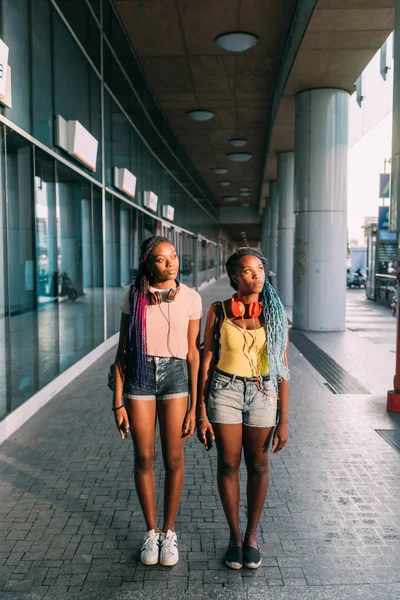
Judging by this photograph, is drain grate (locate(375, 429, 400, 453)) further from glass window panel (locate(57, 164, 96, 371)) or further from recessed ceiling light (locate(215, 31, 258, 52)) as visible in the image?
recessed ceiling light (locate(215, 31, 258, 52))

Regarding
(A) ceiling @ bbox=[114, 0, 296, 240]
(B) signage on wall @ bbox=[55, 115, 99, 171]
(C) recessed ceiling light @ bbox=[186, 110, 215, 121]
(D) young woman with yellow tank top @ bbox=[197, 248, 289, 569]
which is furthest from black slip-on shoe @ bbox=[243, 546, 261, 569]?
(C) recessed ceiling light @ bbox=[186, 110, 215, 121]

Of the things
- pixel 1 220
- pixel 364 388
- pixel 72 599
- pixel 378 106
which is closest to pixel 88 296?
pixel 1 220

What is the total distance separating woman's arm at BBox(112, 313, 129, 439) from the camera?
3.03 meters

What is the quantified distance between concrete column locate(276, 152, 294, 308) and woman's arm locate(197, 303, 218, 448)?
16.9 metres

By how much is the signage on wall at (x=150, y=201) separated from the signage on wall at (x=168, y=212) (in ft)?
6.72

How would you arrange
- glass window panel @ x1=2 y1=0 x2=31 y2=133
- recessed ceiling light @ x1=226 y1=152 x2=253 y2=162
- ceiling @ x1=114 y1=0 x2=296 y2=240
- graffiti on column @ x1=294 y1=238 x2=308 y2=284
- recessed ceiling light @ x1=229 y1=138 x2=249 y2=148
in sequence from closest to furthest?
glass window panel @ x1=2 y1=0 x2=31 y2=133, ceiling @ x1=114 y1=0 x2=296 y2=240, graffiti on column @ x1=294 y1=238 x2=308 y2=284, recessed ceiling light @ x1=229 y1=138 x2=249 y2=148, recessed ceiling light @ x1=226 y1=152 x2=253 y2=162

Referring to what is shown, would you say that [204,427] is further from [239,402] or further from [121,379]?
[121,379]

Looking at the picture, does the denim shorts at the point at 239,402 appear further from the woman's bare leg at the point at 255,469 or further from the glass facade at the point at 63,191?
the glass facade at the point at 63,191

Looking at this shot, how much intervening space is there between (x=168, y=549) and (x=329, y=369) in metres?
5.73

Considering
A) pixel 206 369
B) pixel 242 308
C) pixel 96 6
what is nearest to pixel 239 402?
pixel 206 369

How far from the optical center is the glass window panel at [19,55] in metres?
5.59

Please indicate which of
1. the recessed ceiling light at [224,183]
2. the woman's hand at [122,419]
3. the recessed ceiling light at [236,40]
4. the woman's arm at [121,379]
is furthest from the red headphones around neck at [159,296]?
the recessed ceiling light at [224,183]

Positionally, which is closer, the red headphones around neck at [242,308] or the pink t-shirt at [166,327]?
Result: the red headphones around neck at [242,308]

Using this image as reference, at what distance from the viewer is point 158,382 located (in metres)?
2.99
